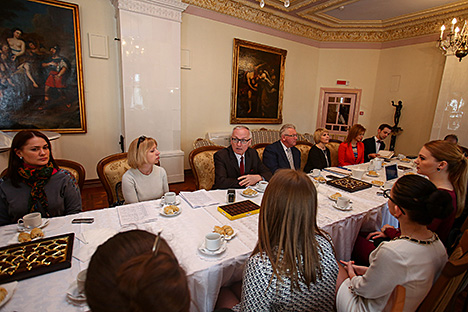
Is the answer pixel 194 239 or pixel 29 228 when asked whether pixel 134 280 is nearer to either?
pixel 194 239

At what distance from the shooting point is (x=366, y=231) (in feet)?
7.29

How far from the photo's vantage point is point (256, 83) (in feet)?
20.4

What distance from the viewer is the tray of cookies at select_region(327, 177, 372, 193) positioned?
8.19 feet

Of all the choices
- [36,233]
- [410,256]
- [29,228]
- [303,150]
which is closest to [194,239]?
[36,233]

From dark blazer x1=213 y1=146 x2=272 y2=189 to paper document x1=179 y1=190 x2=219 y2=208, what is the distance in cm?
51

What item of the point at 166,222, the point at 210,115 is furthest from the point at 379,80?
the point at 166,222

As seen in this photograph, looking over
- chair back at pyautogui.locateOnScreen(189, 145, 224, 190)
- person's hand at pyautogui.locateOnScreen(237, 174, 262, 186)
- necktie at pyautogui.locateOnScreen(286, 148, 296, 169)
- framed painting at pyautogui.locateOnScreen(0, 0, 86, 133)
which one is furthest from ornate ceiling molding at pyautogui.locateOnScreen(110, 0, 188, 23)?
person's hand at pyautogui.locateOnScreen(237, 174, 262, 186)

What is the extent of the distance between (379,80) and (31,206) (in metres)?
8.14

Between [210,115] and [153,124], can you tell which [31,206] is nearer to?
[153,124]

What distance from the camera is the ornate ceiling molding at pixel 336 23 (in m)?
5.38

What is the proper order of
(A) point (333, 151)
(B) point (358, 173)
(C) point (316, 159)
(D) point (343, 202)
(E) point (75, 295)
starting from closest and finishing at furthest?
(E) point (75, 295) → (D) point (343, 202) → (B) point (358, 173) → (C) point (316, 159) → (A) point (333, 151)

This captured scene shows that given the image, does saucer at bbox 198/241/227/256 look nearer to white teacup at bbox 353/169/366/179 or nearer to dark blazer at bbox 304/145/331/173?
white teacup at bbox 353/169/366/179

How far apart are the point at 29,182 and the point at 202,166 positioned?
5.52 ft

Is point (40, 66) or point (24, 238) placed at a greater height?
point (40, 66)
